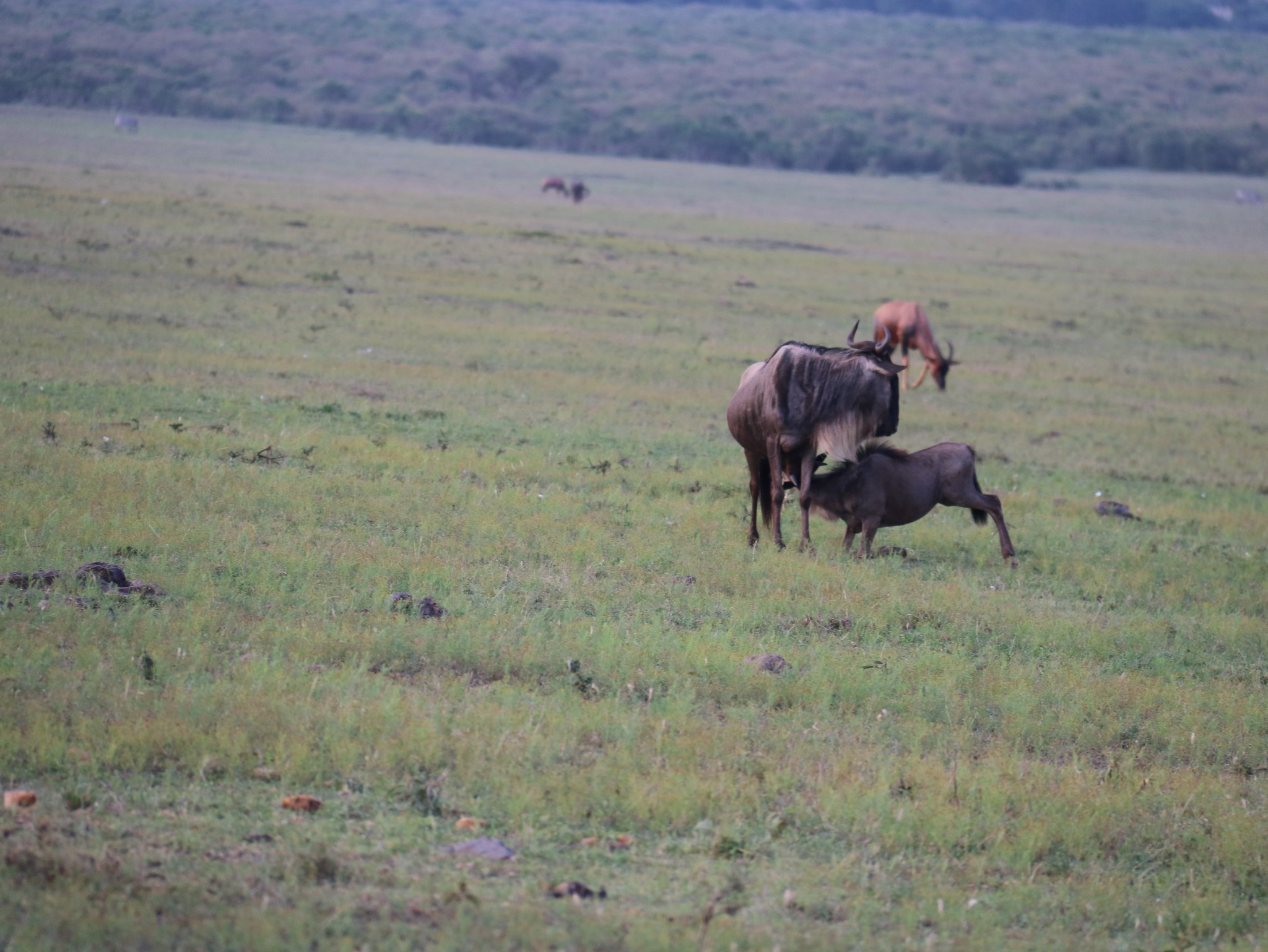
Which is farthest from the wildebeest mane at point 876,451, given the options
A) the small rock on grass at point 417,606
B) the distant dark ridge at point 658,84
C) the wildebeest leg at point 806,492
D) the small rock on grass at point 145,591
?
the distant dark ridge at point 658,84

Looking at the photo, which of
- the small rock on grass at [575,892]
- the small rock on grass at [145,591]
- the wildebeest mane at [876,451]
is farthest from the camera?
the wildebeest mane at [876,451]

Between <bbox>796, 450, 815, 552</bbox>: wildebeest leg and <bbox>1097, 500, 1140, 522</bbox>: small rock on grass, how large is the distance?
3.59 m

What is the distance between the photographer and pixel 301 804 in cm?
487

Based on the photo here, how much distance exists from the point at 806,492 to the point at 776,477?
242mm

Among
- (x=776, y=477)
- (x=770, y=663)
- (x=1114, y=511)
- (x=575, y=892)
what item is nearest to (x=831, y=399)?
(x=776, y=477)

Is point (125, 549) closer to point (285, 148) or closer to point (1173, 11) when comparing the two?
point (285, 148)

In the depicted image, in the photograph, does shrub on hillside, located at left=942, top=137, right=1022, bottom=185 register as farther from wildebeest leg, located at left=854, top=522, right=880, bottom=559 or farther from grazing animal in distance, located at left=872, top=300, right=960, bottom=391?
wildebeest leg, located at left=854, top=522, right=880, bottom=559

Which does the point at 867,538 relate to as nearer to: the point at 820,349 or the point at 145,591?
the point at 820,349

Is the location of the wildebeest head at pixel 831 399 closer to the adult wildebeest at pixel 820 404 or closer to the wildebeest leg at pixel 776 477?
the adult wildebeest at pixel 820 404

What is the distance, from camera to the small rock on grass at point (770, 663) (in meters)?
6.85

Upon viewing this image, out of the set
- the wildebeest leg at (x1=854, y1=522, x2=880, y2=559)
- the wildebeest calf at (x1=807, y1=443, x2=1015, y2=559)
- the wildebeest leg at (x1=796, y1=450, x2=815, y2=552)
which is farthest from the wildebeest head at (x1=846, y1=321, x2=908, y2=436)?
the wildebeest leg at (x1=854, y1=522, x2=880, y2=559)

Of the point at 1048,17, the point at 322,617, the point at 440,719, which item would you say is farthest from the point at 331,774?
the point at 1048,17

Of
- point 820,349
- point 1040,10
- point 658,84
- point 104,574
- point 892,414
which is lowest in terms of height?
point 104,574

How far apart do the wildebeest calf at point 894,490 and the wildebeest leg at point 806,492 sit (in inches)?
2.3
